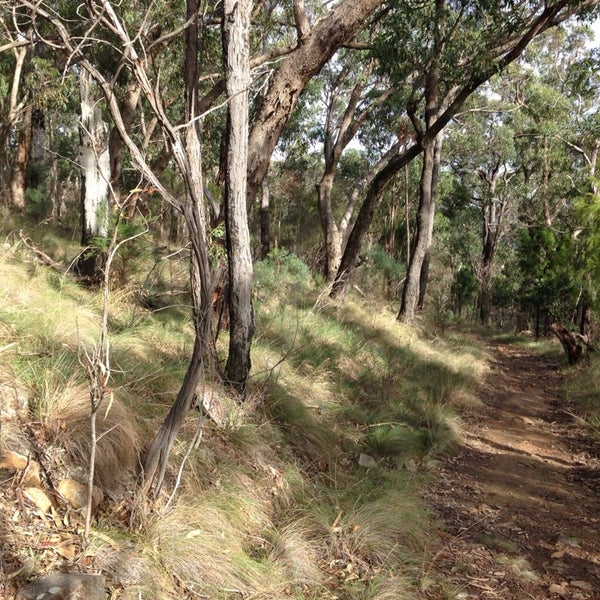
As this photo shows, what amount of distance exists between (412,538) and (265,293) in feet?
19.2

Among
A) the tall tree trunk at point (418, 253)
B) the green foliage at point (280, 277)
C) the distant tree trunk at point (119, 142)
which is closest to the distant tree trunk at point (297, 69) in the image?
the green foliage at point (280, 277)

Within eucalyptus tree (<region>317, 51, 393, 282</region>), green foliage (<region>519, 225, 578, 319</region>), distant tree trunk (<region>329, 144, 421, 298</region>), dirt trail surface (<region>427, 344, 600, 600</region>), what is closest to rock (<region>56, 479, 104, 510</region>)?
dirt trail surface (<region>427, 344, 600, 600</region>)

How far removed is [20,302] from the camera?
4.35m

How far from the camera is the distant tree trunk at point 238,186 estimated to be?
4152 mm

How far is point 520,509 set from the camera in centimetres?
480

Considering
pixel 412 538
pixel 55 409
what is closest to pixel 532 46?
pixel 412 538

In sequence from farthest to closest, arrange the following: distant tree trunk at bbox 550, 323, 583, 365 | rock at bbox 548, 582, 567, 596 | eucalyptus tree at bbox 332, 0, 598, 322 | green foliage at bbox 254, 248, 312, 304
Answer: distant tree trunk at bbox 550, 323, 583, 365 → green foliage at bbox 254, 248, 312, 304 → eucalyptus tree at bbox 332, 0, 598, 322 → rock at bbox 548, 582, 567, 596

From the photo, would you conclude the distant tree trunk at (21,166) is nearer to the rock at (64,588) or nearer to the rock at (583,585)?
the rock at (64,588)

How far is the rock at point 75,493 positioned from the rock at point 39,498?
0.28 ft

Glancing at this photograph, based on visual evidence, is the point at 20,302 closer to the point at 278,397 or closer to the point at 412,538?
the point at 278,397

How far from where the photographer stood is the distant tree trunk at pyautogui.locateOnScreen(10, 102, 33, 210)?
12.8 metres

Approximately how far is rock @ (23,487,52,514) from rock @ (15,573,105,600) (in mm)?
470

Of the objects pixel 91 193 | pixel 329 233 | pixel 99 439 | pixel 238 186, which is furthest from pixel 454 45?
pixel 99 439

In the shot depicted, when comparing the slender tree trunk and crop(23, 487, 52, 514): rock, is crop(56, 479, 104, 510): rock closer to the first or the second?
crop(23, 487, 52, 514): rock
